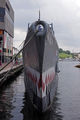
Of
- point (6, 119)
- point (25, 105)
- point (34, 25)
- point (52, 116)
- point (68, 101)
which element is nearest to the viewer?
point (6, 119)

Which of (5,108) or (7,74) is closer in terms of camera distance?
(7,74)

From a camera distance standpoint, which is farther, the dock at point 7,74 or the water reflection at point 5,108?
the water reflection at point 5,108

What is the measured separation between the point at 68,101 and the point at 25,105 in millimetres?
4407

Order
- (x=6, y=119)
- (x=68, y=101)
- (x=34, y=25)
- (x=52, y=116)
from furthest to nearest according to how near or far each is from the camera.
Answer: (x=68, y=101) < (x=34, y=25) < (x=52, y=116) < (x=6, y=119)

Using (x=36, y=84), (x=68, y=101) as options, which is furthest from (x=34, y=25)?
(x=68, y=101)

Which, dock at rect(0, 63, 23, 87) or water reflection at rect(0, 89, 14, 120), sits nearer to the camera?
dock at rect(0, 63, 23, 87)

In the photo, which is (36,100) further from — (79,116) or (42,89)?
(79,116)

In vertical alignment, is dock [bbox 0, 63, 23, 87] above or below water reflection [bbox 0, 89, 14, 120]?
above

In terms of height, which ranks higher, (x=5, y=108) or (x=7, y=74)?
(x=7, y=74)

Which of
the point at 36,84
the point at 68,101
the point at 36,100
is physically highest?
the point at 36,84

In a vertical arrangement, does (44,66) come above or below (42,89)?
above

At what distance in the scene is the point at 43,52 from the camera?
41.3 ft

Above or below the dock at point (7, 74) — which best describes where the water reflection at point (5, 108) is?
below

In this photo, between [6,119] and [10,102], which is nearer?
[6,119]
